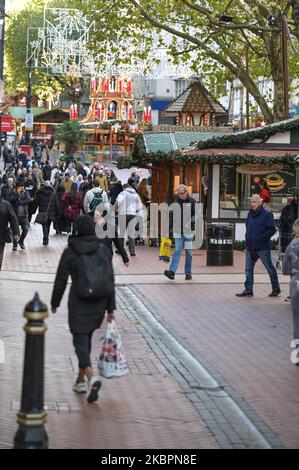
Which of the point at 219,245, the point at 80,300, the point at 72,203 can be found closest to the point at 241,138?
the point at 72,203

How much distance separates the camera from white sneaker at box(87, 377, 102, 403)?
31.9 ft

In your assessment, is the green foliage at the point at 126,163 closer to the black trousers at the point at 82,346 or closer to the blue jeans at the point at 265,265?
the blue jeans at the point at 265,265

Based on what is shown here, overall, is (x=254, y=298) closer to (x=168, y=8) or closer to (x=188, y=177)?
(x=188, y=177)

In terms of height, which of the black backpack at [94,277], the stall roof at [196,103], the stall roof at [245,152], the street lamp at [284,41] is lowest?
the black backpack at [94,277]

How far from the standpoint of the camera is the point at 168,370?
38.4ft

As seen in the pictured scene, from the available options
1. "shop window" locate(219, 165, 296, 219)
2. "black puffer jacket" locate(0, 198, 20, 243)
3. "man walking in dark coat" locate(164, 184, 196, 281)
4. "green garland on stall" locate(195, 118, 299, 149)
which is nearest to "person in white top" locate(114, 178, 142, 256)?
"green garland on stall" locate(195, 118, 299, 149)

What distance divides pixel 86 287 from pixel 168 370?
7.61ft

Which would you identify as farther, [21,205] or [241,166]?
[241,166]

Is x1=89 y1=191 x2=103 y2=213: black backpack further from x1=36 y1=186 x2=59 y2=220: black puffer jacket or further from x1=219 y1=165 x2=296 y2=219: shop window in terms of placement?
x1=219 y1=165 x2=296 y2=219: shop window

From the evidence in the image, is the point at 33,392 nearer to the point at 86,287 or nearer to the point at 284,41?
the point at 86,287

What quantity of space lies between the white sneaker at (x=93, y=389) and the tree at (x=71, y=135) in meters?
57.1

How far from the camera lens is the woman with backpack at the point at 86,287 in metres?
9.73

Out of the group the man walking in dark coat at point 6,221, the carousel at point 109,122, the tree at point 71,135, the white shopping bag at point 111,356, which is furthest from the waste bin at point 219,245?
the tree at point 71,135

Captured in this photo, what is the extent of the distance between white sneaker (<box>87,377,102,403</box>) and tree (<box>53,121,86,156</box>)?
57.1 metres
